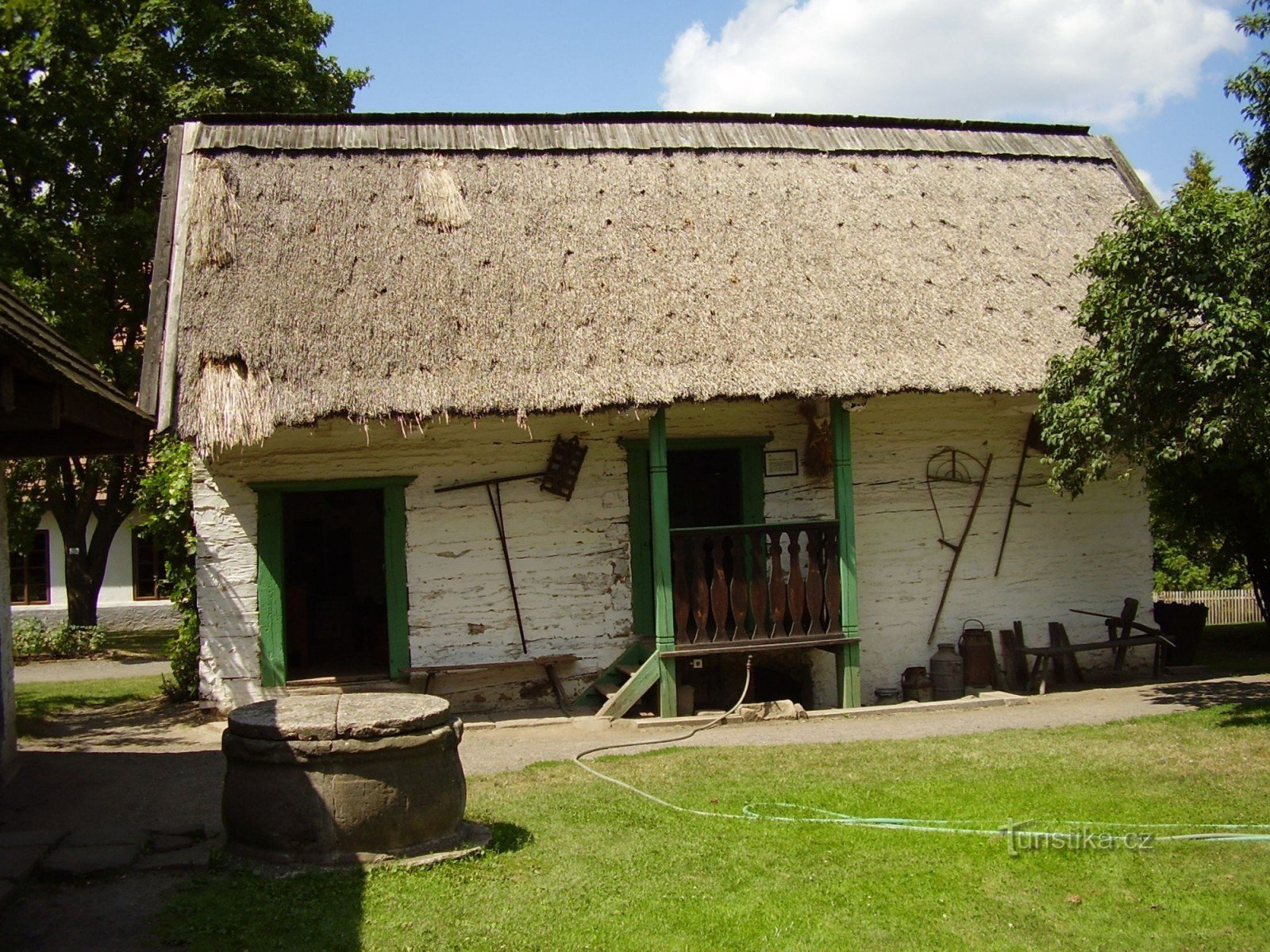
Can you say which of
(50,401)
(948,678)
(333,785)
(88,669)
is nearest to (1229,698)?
(948,678)

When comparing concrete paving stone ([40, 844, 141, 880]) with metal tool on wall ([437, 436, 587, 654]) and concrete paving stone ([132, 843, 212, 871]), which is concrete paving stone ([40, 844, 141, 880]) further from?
metal tool on wall ([437, 436, 587, 654])

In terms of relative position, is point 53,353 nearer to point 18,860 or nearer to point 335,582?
point 18,860

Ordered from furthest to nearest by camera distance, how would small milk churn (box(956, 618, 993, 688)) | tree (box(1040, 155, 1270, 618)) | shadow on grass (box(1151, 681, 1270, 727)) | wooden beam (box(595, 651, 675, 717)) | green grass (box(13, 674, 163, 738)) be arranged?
green grass (box(13, 674, 163, 738)), small milk churn (box(956, 618, 993, 688)), wooden beam (box(595, 651, 675, 717)), shadow on grass (box(1151, 681, 1270, 727)), tree (box(1040, 155, 1270, 618))

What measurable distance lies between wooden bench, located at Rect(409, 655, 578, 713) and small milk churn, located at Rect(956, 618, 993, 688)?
351 cm

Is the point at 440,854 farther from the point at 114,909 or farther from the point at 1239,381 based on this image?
the point at 1239,381

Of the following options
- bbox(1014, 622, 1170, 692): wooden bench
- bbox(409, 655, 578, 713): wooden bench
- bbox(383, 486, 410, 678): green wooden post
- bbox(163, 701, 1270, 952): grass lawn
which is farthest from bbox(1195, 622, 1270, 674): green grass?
bbox(383, 486, 410, 678): green wooden post

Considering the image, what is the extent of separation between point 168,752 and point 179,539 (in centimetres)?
282

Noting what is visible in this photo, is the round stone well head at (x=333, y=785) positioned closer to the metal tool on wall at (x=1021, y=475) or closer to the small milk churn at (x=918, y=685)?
the small milk churn at (x=918, y=685)

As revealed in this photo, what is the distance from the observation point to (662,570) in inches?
378

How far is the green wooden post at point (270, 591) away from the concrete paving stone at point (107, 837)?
3582 mm

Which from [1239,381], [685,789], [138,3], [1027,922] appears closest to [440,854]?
[685,789]

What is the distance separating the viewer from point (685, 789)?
23.1 ft

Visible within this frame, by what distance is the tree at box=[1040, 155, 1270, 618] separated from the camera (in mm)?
7695

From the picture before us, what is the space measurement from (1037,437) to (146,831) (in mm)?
8363
